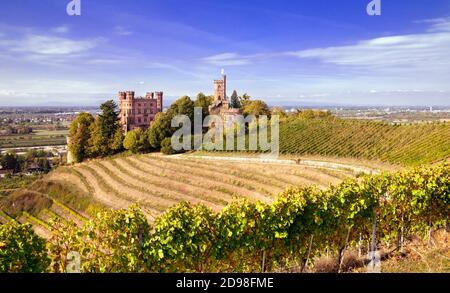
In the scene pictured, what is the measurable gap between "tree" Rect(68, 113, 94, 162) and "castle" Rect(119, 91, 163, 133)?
309 inches

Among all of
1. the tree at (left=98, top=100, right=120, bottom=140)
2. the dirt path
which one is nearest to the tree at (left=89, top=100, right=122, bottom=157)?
the tree at (left=98, top=100, right=120, bottom=140)

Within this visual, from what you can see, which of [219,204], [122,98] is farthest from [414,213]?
[122,98]

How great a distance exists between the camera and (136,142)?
53031 millimetres

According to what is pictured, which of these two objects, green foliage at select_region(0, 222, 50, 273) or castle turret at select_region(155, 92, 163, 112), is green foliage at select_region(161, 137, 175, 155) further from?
green foliage at select_region(0, 222, 50, 273)

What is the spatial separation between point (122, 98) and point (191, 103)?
1469 cm

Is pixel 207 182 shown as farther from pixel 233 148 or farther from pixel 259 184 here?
pixel 233 148

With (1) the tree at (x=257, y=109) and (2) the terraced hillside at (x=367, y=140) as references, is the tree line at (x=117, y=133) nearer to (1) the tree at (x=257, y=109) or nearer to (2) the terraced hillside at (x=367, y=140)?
(1) the tree at (x=257, y=109)

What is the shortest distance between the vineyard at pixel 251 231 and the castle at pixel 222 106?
47.9m

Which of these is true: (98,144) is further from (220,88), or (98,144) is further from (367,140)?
(367,140)

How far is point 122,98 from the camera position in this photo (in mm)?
69438

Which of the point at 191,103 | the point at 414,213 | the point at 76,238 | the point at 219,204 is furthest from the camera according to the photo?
the point at 191,103

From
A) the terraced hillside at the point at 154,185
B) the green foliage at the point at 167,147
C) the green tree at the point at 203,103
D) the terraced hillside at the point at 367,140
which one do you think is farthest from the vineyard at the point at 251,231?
the green tree at the point at 203,103

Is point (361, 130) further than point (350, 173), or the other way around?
point (361, 130)

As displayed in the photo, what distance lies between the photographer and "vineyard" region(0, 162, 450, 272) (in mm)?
7012
